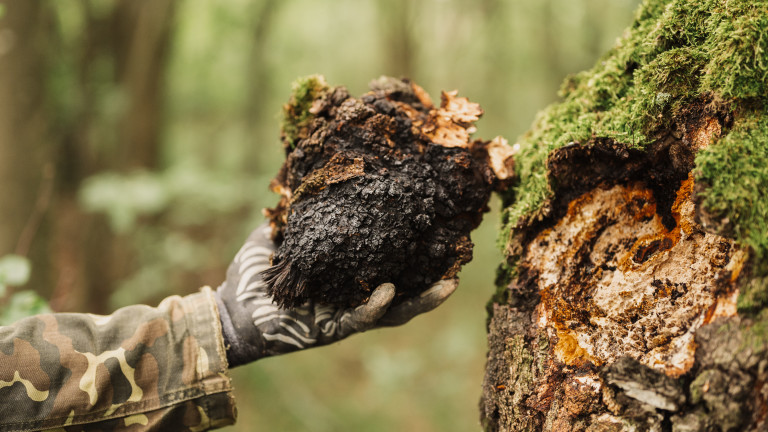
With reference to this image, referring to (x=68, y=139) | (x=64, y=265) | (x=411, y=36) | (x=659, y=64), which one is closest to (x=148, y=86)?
(x=68, y=139)

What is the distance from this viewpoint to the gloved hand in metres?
1.62

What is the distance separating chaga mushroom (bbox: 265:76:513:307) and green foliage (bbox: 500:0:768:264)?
0.17m

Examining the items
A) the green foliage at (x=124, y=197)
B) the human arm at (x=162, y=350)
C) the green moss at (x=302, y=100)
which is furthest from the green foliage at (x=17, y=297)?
the green foliage at (x=124, y=197)

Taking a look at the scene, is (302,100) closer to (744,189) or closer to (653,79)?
(653,79)

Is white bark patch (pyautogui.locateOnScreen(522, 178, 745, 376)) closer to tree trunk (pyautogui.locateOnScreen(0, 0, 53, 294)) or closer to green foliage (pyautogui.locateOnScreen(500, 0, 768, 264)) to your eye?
green foliage (pyautogui.locateOnScreen(500, 0, 768, 264))

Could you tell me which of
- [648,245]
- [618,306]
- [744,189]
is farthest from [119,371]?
[744,189]

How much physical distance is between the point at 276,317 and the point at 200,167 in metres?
5.86

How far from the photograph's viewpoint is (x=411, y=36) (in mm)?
6840

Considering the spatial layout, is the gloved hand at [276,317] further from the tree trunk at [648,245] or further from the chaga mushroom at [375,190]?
the tree trunk at [648,245]

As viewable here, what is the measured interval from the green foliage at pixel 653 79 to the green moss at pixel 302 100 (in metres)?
0.84

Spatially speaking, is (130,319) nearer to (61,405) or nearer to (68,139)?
(61,405)

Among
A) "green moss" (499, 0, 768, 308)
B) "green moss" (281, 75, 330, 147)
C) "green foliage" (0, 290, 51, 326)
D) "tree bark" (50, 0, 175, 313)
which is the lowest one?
"green foliage" (0, 290, 51, 326)

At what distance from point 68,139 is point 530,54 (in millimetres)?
7225

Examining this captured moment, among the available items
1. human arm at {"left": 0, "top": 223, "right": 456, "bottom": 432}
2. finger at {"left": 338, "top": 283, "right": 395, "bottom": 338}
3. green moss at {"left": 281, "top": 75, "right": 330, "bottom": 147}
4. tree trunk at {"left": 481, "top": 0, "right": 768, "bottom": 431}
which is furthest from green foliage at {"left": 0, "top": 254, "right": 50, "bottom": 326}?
tree trunk at {"left": 481, "top": 0, "right": 768, "bottom": 431}
